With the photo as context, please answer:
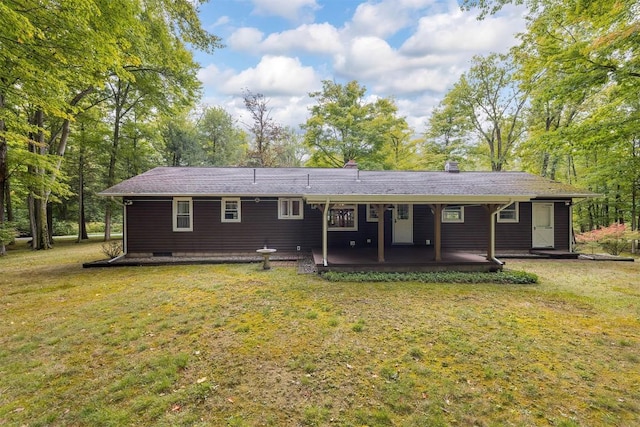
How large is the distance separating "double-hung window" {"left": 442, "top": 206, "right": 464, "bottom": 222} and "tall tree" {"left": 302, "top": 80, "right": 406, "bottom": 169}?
8.94 metres

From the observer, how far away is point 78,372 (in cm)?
305

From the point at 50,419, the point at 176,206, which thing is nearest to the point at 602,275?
the point at 50,419

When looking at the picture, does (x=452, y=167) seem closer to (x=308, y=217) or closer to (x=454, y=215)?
(x=454, y=215)

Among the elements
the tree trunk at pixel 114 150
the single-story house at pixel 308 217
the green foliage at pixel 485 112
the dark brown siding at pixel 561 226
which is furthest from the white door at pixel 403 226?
the tree trunk at pixel 114 150

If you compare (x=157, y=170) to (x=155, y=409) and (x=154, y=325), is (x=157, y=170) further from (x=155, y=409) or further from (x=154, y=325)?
(x=155, y=409)

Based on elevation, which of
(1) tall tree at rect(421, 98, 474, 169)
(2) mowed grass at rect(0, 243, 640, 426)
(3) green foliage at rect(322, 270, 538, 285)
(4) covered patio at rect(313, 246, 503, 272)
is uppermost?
(1) tall tree at rect(421, 98, 474, 169)

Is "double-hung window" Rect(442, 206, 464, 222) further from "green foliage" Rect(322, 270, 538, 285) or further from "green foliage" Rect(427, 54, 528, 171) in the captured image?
"green foliage" Rect(427, 54, 528, 171)

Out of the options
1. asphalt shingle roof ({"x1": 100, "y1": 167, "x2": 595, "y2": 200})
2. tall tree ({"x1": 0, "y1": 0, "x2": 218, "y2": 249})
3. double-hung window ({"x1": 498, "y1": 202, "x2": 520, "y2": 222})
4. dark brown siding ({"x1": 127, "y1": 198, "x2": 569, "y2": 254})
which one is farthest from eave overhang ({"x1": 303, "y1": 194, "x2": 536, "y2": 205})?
tall tree ({"x1": 0, "y1": 0, "x2": 218, "y2": 249})

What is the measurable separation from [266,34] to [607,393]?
16773mm

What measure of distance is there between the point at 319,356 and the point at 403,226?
334 inches

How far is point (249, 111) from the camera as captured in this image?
22.1 meters

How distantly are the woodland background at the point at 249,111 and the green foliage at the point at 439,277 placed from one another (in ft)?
13.9

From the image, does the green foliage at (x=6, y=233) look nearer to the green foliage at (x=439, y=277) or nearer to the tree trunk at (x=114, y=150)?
the tree trunk at (x=114, y=150)

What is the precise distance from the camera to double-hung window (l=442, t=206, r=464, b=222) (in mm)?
11109
